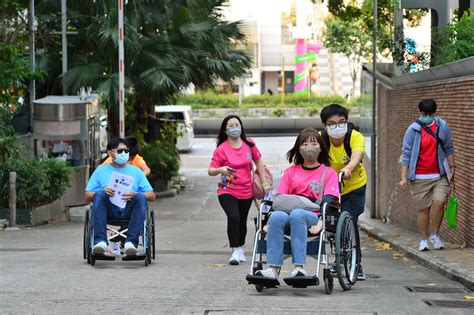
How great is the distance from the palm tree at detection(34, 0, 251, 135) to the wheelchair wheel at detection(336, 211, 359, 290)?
50.6ft

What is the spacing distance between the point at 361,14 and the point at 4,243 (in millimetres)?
12630

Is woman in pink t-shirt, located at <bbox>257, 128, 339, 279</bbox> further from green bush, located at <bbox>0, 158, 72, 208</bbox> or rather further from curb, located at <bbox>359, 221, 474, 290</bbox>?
green bush, located at <bbox>0, 158, 72, 208</bbox>

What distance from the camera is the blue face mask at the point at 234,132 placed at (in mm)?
12305

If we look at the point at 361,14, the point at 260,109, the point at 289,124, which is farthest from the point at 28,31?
the point at 260,109

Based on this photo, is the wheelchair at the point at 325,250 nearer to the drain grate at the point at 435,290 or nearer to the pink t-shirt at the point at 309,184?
the pink t-shirt at the point at 309,184

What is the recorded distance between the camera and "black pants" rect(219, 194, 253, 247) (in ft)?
40.7

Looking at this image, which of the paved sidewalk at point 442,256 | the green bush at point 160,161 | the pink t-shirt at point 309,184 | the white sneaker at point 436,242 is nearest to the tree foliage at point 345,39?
the green bush at point 160,161

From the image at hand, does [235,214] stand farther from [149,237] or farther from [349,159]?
[349,159]

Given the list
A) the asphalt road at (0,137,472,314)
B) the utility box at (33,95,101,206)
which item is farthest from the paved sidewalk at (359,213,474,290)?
the utility box at (33,95,101,206)

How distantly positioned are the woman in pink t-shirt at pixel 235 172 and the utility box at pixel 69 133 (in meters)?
10.7

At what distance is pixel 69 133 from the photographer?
75.0 feet

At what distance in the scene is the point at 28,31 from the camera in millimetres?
24141

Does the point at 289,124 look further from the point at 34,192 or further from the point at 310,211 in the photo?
the point at 310,211

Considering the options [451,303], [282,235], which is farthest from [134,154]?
[451,303]
